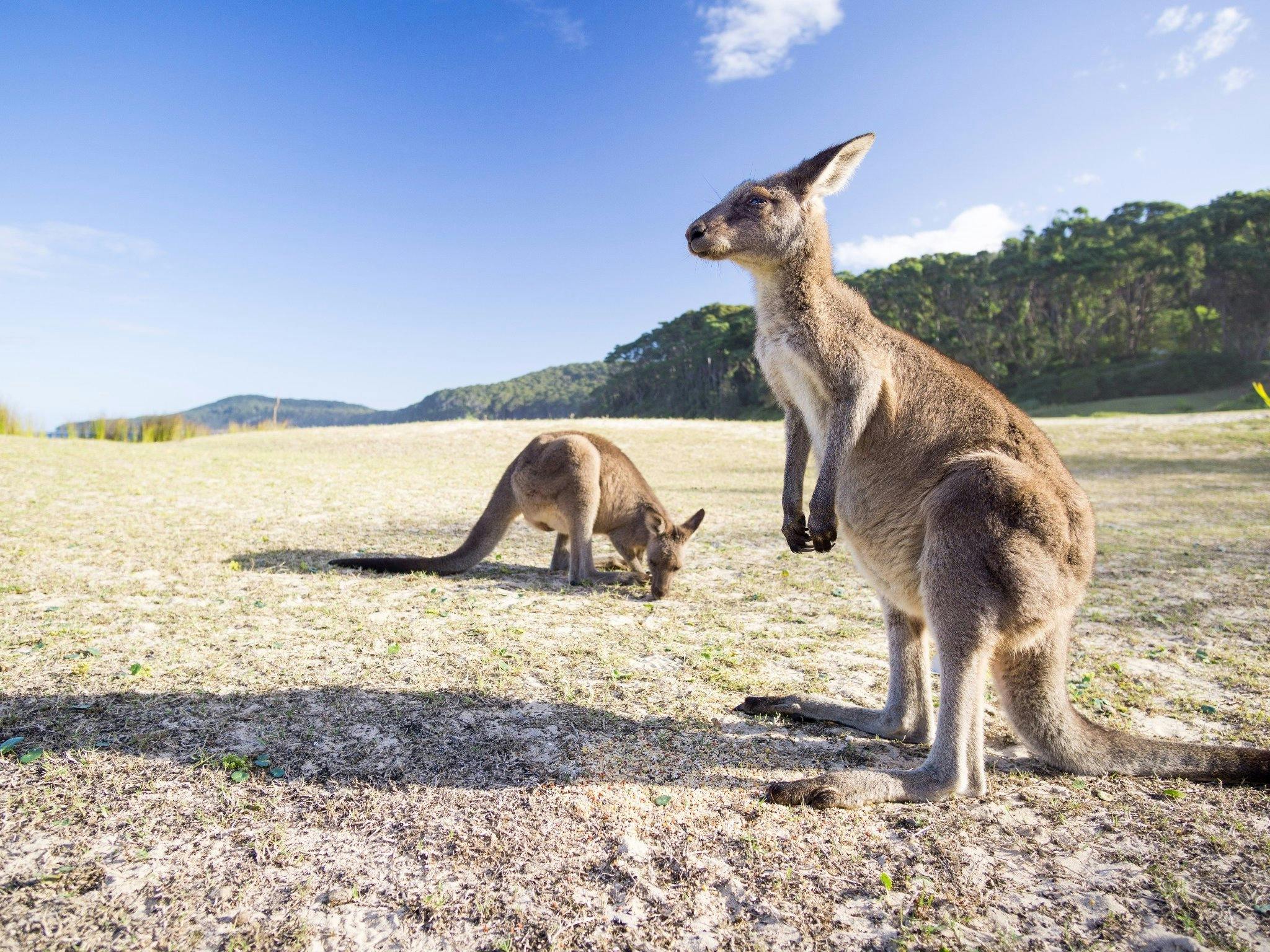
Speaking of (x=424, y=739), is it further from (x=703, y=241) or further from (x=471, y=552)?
(x=471, y=552)

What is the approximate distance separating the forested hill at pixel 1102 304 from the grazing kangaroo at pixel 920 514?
35.4 m

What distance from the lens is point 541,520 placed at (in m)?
5.81

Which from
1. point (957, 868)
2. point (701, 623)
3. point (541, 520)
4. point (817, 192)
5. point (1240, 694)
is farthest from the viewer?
point (541, 520)

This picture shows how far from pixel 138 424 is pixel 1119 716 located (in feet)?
78.2

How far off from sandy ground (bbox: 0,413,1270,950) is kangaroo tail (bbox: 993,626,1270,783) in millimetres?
93

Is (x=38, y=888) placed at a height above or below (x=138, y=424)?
Result: below

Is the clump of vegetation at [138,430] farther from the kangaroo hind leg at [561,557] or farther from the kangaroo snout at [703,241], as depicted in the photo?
the kangaroo snout at [703,241]

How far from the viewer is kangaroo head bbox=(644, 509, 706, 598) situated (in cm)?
548

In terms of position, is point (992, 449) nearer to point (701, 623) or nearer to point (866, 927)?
point (866, 927)

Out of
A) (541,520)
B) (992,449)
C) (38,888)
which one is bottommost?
(38,888)

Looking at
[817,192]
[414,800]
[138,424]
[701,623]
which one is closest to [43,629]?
[414,800]

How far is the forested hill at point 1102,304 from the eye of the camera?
40.3m

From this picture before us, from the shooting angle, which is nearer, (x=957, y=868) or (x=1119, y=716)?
(x=957, y=868)

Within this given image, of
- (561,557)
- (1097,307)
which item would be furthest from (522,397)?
(561,557)
